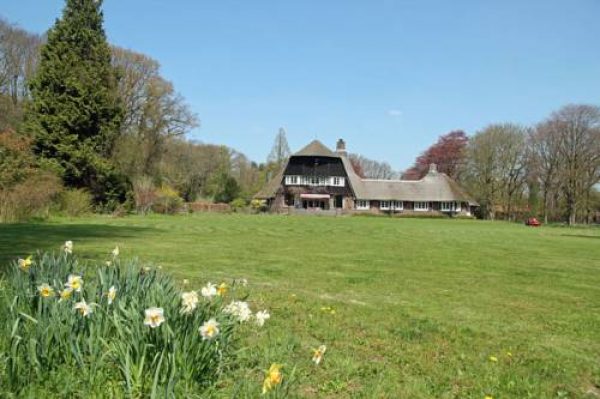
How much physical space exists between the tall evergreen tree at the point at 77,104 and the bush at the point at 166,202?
13.2 ft

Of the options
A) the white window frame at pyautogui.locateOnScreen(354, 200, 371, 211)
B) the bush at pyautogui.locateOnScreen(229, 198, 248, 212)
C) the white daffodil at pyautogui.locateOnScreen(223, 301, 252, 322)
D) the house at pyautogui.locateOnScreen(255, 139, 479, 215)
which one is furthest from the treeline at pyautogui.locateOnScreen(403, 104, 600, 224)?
the white daffodil at pyautogui.locateOnScreen(223, 301, 252, 322)

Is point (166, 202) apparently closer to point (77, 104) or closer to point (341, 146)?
point (77, 104)

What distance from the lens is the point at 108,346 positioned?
289 cm

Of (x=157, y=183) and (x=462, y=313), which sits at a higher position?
(x=157, y=183)

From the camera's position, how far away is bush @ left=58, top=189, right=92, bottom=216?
89.7 feet

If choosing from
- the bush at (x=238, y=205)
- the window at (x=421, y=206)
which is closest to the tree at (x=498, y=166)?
the window at (x=421, y=206)

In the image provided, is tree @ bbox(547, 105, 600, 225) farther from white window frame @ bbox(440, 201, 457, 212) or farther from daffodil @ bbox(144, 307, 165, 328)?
daffodil @ bbox(144, 307, 165, 328)

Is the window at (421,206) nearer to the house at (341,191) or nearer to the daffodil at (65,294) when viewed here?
the house at (341,191)

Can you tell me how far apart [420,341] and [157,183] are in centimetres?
4547

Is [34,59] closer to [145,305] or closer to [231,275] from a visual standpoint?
[231,275]

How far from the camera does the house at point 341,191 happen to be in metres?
62.2

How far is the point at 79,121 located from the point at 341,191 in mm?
37339

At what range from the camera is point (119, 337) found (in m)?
3.06

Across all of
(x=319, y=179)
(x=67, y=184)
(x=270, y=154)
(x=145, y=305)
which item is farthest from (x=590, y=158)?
(x=145, y=305)
